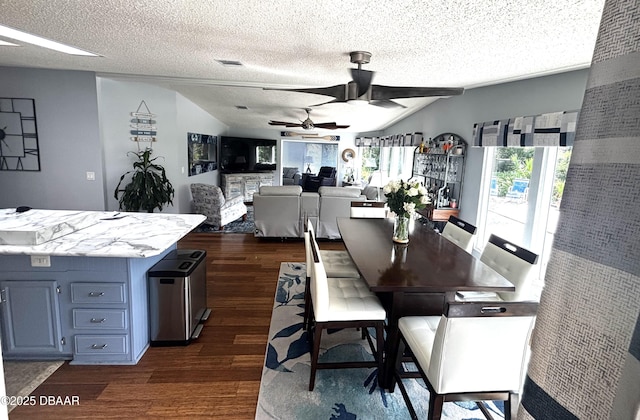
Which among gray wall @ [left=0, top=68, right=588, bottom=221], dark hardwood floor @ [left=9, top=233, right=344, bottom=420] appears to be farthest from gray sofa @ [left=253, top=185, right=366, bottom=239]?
dark hardwood floor @ [left=9, top=233, right=344, bottom=420]

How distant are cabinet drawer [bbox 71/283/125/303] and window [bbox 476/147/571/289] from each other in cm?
350

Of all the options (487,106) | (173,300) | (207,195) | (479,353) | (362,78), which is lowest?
(173,300)

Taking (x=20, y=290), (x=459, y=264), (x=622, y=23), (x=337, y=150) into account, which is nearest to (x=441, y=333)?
(x=459, y=264)

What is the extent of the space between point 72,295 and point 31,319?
33 centimetres

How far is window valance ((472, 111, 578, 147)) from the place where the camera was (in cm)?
286

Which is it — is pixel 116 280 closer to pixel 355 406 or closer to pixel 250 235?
pixel 355 406

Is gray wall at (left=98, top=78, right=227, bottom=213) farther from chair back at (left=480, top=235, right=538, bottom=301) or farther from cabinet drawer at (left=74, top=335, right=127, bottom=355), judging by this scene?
chair back at (left=480, top=235, right=538, bottom=301)

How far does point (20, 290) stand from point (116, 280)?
625mm

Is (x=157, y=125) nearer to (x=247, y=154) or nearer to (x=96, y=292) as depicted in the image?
(x=96, y=292)

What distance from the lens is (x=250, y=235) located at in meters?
5.77

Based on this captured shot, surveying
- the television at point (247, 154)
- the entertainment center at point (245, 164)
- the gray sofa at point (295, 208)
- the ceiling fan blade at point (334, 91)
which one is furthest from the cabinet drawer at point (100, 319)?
the television at point (247, 154)

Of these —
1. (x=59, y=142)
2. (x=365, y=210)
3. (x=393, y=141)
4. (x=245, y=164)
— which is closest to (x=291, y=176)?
(x=245, y=164)

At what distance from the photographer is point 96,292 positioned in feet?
7.25

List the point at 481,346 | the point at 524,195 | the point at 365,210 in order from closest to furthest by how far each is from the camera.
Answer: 1. the point at 481,346
2. the point at 524,195
3. the point at 365,210
